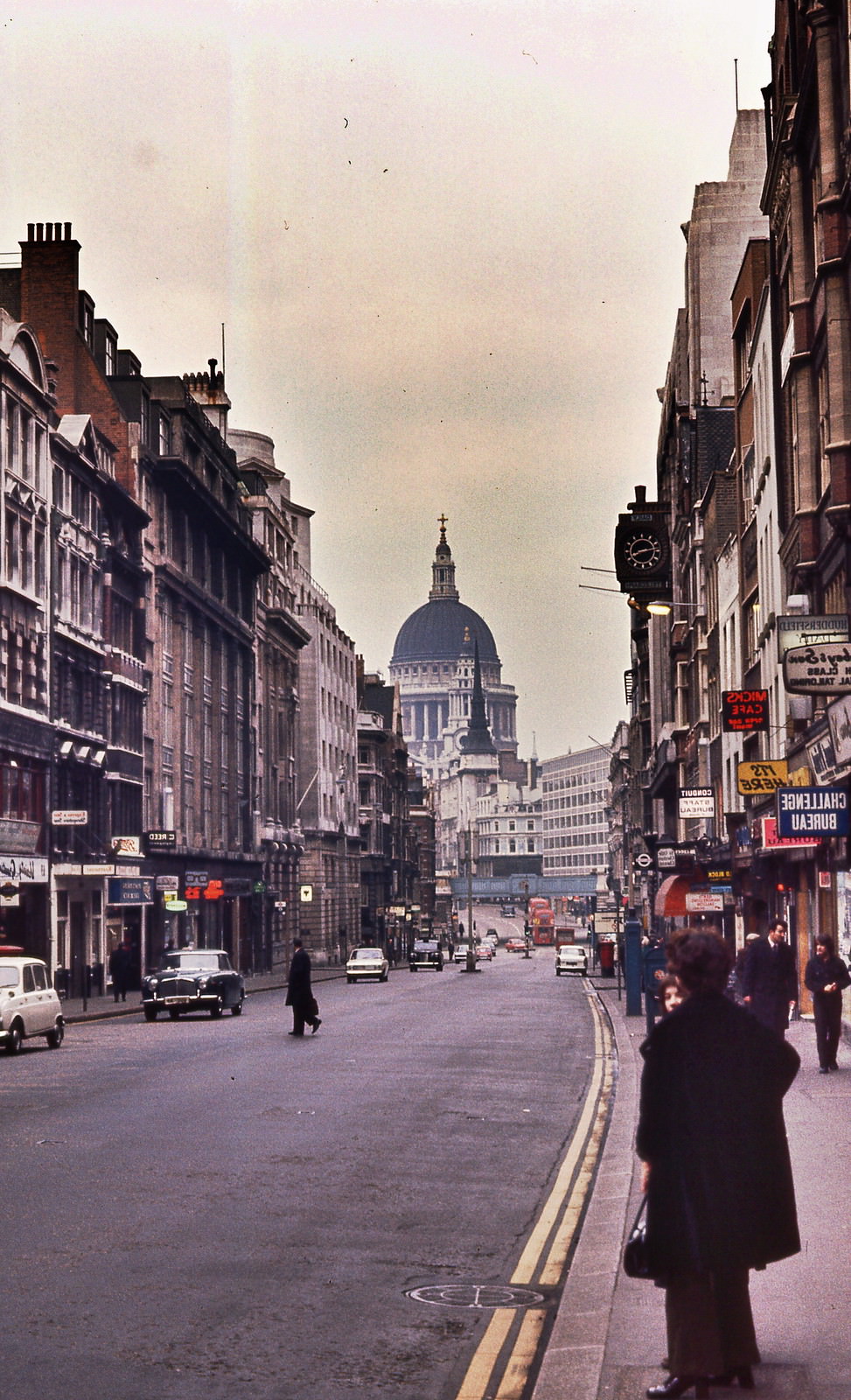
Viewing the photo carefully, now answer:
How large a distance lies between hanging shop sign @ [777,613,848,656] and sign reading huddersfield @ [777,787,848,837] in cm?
189

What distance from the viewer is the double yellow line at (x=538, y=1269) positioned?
8328mm

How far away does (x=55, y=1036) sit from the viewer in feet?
103

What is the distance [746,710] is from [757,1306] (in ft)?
99.1

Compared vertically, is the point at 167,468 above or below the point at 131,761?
above

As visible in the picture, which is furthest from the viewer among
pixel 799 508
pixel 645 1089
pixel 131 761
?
pixel 131 761

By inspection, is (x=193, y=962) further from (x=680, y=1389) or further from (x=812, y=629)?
(x=680, y=1389)

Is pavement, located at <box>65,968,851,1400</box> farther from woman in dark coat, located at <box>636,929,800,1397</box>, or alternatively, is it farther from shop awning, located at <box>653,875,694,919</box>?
shop awning, located at <box>653,875,694,919</box>

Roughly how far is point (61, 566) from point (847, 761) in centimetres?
3587

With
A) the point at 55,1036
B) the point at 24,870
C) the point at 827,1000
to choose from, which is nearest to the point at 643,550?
the point at 827,1000

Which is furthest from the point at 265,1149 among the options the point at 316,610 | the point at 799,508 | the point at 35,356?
the point at 316,610

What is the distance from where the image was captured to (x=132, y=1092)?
845 inches

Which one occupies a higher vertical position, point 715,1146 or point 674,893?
point 674,893

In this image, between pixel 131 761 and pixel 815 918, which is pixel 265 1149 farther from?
pixel 131 761

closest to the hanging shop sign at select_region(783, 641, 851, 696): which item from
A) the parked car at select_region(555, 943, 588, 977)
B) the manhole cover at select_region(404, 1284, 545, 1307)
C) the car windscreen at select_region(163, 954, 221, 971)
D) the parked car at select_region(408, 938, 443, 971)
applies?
the manhole cover at select_region(404, 1284, 545, 1307)
